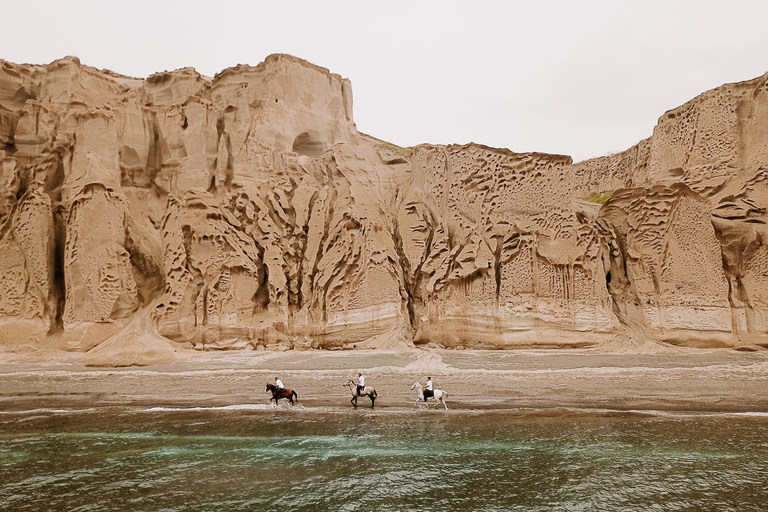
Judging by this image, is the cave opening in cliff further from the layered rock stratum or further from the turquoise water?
the turquoise water

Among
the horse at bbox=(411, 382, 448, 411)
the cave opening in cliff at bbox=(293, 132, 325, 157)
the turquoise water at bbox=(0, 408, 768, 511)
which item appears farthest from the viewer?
the cave opening in cliff at bbox=(293, 132, 325, 157)

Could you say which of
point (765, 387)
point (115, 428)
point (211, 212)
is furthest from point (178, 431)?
point (765, 387)

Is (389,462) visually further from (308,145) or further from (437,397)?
(308,145)

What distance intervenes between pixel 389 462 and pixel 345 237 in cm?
1350

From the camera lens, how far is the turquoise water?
706cm

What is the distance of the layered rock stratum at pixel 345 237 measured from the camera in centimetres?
1909

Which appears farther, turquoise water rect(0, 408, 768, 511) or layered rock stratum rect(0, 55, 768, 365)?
layered rock stratum rect(0, 55, 768, 365)

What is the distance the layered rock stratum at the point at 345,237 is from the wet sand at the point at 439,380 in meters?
1.78

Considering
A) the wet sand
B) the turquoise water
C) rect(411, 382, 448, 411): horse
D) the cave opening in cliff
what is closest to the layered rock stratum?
the cave opening in cliff

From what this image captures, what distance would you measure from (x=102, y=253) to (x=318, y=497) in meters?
18.1

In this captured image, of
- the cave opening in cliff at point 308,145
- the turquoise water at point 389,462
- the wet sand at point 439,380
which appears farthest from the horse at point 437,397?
the cave opening in cliff at point 308,145

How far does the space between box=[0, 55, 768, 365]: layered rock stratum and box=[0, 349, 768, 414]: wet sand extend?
1784mm

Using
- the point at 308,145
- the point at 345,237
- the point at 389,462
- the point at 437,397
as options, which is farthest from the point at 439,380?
the point at 308,145

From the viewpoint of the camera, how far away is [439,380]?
49.5ft
